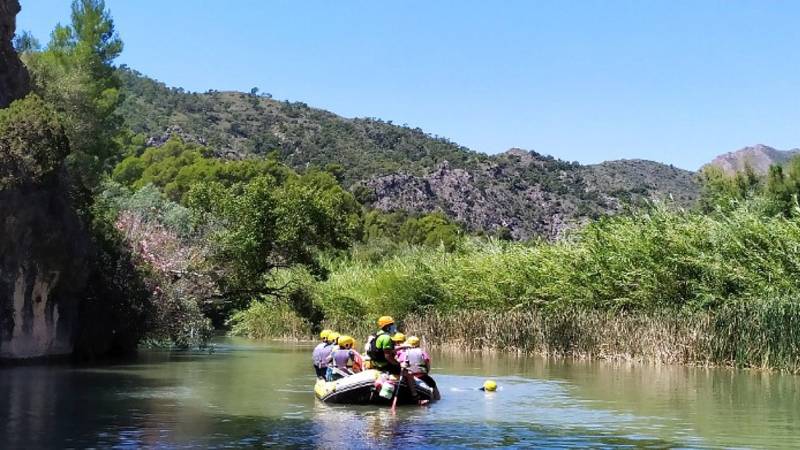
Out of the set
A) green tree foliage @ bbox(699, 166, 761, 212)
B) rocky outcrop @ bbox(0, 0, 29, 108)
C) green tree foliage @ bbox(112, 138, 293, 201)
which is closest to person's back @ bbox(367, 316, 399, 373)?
rocky outcrop @ bbox(0, 0, 29, 108)

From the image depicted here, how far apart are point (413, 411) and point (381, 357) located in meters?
1.76

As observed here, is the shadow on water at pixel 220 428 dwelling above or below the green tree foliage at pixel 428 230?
below

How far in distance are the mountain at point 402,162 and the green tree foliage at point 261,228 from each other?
56355 millimetres

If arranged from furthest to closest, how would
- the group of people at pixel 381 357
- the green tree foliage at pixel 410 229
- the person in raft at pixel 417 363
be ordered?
the green tree foliage at pixel 410 229 → the person in raft at pixel 417 363 → the group of people at pixel 381 357

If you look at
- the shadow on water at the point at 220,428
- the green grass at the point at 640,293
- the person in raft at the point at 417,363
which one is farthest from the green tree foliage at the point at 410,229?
the shadow on water at the point at 220,428

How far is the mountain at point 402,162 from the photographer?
→ 114 metres

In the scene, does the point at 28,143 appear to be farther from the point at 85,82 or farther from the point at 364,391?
the point at 85,82

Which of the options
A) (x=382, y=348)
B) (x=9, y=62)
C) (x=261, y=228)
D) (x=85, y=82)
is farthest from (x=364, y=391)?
(x=85, y=82)

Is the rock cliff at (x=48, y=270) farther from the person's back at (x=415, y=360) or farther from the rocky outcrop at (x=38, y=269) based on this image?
the person's back at (x=415, y=360)

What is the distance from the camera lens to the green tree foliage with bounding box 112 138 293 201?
8438 centimetres

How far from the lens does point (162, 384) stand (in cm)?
3112

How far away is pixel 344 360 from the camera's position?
28141mm

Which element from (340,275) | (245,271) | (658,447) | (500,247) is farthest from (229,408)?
(340,275)

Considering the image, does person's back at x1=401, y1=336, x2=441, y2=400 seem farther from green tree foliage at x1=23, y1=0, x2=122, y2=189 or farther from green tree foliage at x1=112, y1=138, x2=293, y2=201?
green tree foliage at x1=112, y1=138, x2=293, y2=201
